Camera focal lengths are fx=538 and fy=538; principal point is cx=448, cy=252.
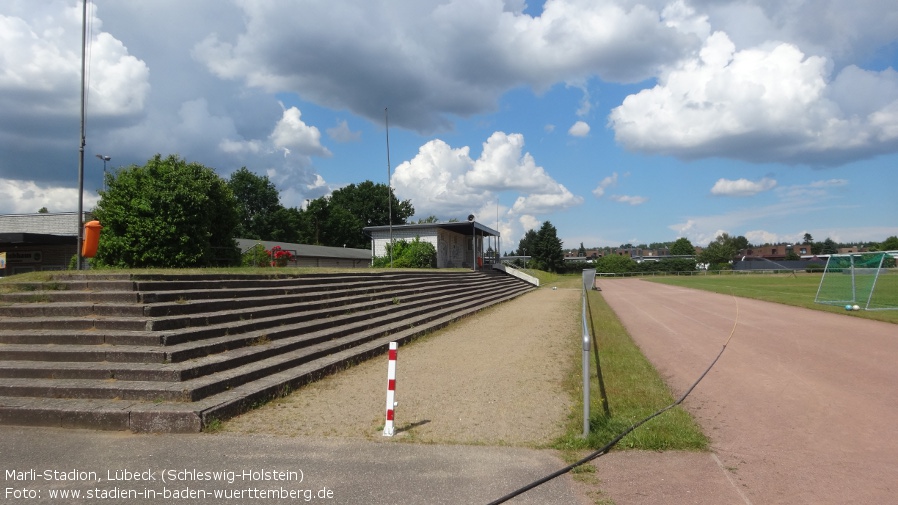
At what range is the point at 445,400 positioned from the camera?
718 centimetres

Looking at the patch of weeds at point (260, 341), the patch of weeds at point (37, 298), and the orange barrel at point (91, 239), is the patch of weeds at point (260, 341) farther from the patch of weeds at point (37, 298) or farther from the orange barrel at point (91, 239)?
the orange barrel at point (91, 239)

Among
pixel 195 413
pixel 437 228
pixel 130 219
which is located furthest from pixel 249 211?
pixel 195 413

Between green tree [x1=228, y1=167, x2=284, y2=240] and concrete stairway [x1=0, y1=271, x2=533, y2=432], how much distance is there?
183ft

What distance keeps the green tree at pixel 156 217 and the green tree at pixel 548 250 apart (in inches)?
2812

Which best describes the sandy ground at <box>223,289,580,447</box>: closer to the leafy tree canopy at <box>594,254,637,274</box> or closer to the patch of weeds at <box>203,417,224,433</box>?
the patch of weeds at <box>203,417,224,433</box>

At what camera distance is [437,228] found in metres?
34.6

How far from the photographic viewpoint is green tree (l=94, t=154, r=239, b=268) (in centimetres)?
1571

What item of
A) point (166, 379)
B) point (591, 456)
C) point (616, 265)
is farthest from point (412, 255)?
point (616, 265)

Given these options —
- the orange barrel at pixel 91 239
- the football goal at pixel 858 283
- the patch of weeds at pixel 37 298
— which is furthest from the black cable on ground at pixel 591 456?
the football goal at pixel 858 283

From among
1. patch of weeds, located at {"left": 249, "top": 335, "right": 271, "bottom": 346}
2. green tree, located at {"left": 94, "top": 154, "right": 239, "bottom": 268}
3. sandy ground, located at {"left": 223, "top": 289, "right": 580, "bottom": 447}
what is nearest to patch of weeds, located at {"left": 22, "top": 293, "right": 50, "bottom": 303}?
patch of weeds, located at {"left": 249, "top": 335, "right": 271, "bottom": 346}

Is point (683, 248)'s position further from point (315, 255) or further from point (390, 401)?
point (390, 401)

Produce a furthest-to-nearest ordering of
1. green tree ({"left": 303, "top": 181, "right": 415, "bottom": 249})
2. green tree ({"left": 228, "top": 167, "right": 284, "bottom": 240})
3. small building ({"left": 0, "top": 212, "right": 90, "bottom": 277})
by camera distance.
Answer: green tree ({"left": 303, "top": 181, "right": 415, "bottom": 249}) < green tree ({"left": 228, "top": 167, "right": 284, "bottom": 240}) < small building ({"left": 0, "top": 212, "right": 90, "bottom": 277})

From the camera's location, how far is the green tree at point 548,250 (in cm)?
8638

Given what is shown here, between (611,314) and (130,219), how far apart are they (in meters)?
16.2
